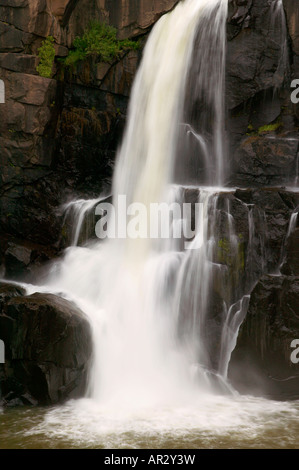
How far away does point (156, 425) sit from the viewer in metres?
7.39

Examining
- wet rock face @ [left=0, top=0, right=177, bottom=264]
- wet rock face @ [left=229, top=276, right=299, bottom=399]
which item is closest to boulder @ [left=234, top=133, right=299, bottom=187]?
wet rock face @ [left=229, top=276, right=299, bottom=399]

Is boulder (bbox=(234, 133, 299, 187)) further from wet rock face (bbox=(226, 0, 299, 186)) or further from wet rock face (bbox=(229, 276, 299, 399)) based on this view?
wet rock face (bbox=(229, 276, 299, 399))

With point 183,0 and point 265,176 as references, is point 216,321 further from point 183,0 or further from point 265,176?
point 183,0

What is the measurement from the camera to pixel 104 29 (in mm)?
14742

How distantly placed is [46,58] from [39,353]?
8631 mm

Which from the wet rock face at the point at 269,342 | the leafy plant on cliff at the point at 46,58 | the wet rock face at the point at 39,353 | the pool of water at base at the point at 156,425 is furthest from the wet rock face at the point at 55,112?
the wet rock face at the point at 269,342

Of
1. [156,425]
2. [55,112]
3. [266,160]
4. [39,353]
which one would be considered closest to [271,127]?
[266,160]

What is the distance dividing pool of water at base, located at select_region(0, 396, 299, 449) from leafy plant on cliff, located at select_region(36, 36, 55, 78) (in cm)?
897

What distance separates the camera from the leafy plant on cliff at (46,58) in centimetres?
1374

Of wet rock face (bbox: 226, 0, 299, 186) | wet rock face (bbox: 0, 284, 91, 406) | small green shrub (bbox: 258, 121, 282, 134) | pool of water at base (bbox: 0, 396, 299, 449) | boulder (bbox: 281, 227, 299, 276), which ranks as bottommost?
pool of water at base (bbox: 0, 396, 299, 449)

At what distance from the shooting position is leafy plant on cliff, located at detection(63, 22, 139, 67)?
14445 mm

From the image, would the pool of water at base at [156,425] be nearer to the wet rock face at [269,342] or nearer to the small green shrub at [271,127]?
the wet rock face at [269,342]

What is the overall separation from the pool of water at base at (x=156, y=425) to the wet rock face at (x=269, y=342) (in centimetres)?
44

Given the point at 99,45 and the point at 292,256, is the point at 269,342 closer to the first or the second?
the point at 292,256
